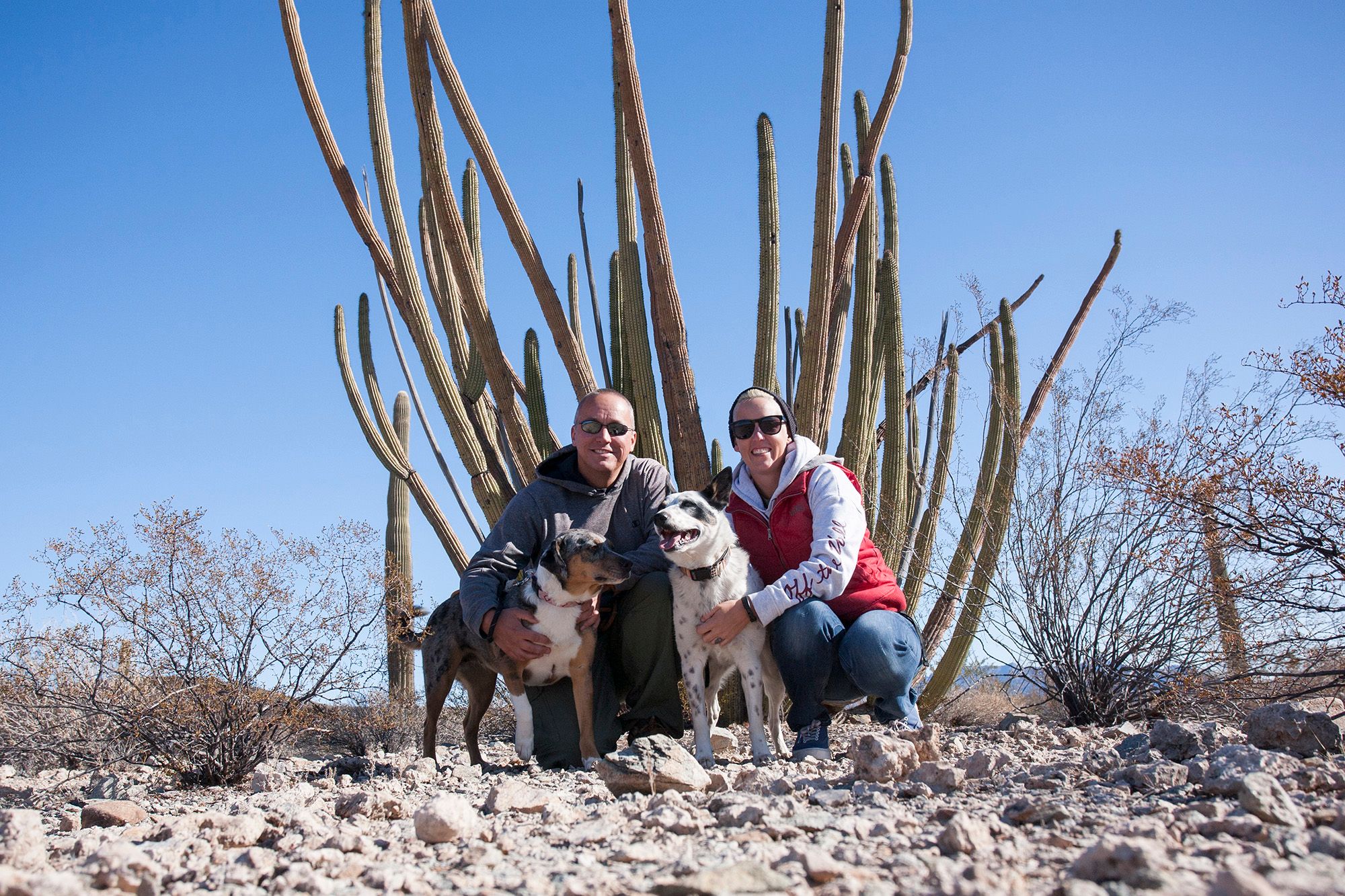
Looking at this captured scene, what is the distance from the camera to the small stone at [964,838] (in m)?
2.03

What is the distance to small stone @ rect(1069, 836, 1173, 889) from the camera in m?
Result: 1.67

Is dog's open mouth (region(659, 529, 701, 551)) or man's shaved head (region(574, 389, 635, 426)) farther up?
man's shaved head (region(574, 389, 635, 426))

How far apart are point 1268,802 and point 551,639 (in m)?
2.94

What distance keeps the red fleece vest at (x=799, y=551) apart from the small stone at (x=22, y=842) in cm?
294

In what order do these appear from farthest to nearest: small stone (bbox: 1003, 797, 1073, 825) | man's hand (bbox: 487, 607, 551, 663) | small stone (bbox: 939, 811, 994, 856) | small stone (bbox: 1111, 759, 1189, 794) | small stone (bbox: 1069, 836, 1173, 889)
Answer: man's hand (bbox: 487, 607, 551, 663), small stone (bbox: 1111, 759, 1189, 794), small stone (bbox: 1003, 797, 1073, 825), small stone (bbox: 939, 811, 994, 856), small stone (bbox: 1069, 836, 1173, 889)

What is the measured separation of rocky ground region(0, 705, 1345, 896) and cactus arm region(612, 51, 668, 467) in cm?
283

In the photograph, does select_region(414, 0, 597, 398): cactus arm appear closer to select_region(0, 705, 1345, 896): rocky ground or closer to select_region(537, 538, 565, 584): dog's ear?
select_region(537, 538, 565, 584): dog's ear

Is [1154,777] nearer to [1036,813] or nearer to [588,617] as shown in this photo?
[1036,813]

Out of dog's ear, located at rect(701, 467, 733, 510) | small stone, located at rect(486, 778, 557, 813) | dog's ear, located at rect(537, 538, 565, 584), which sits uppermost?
dog's ear, located at rect(701, 467, 733, 510)

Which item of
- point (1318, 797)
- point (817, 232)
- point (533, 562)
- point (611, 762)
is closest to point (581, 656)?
point (533, 562)

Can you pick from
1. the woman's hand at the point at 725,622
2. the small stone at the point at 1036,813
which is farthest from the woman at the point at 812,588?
the small stone at the point at 1036,813

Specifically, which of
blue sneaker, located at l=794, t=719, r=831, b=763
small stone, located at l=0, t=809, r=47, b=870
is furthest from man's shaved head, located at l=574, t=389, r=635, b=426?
small stone, located at l=0, t=809, r=47, b=870

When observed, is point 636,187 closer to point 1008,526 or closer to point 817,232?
point 817,232

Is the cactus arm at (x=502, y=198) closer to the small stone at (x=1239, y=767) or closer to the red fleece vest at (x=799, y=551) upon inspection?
the red fleece vest at (x=799, y=551)
